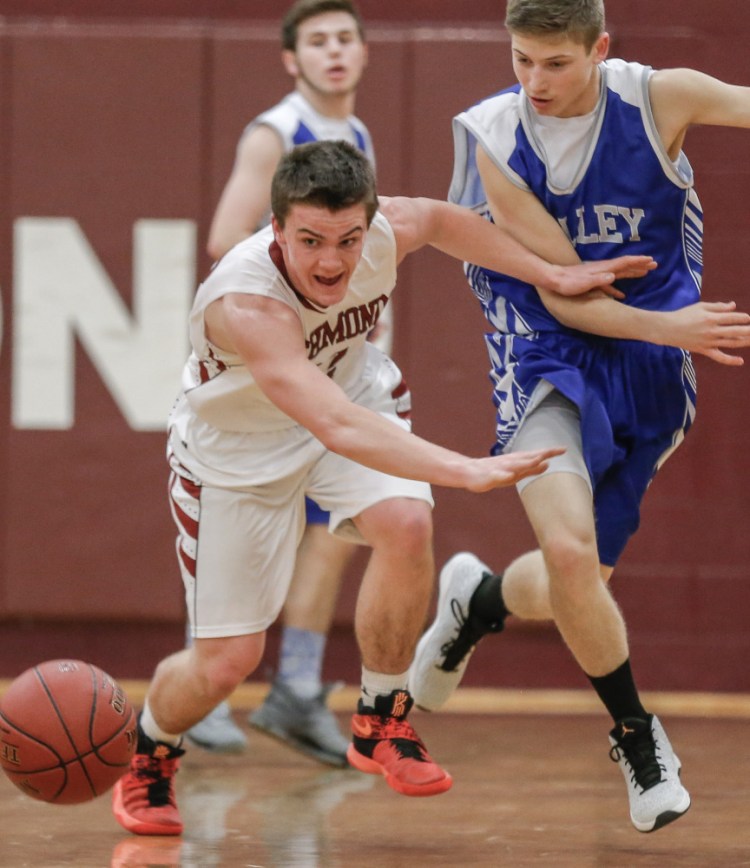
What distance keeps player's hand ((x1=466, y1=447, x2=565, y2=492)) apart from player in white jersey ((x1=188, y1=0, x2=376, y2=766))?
1.95 m

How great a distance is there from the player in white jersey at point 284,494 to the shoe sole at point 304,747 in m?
0.81

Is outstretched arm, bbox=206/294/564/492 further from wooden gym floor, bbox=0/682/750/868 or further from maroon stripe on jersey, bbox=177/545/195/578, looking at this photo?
wooden gym floor, bbox=0/682/750/868

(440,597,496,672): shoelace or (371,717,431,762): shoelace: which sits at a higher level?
(440,597,496,672): shoelace

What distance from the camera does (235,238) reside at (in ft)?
16.3

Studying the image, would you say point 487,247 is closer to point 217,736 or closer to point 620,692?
point 620,692

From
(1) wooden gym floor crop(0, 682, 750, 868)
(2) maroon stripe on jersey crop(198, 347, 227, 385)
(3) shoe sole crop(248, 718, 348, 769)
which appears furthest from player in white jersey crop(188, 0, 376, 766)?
(2) maroon stripe on jersey crop(198, 347, 227, 385)

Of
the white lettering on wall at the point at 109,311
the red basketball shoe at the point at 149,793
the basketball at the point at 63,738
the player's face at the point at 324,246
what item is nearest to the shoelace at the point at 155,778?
the red basketball shoe at the point at 149,793

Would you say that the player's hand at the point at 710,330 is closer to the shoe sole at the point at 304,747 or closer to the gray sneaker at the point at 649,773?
the gray sneaker at the point at 649,773

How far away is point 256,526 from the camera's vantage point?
12.8ft

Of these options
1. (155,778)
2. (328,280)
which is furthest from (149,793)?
(328,280)

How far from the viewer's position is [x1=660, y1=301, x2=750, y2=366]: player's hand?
3.58 m

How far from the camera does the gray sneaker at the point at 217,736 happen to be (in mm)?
5047

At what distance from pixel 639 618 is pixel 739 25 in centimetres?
231

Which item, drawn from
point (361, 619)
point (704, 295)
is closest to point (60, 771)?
point (361, 619)
